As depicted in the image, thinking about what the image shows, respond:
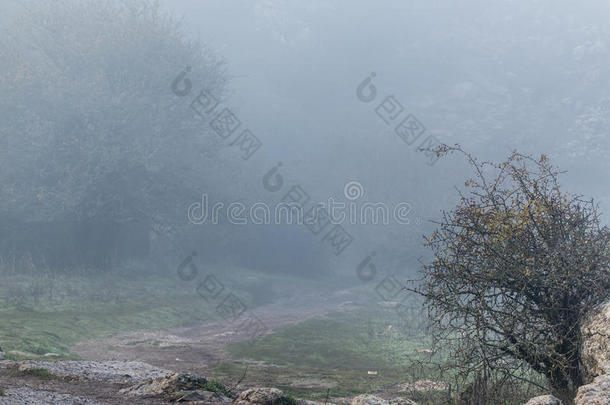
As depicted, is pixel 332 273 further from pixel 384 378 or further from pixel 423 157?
pixel 384 378

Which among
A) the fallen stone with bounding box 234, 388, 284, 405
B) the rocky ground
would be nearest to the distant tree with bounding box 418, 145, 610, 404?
the rocky ground

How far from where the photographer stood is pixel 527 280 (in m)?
10.5

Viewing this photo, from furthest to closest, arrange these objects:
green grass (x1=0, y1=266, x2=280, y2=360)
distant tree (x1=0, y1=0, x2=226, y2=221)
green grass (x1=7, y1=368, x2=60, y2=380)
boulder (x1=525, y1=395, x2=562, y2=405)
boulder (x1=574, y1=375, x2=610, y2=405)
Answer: distant tree (x1=0, y1=0, x2=226, y2=221), green grass (x1=0, y1=266, x2=280, y2=360), green grass (x1=7, y1=368, x2=60, y2=380), boulder (x1=525, y1=395, x2=562, y2=405), boulder (x1=574, y1=375, x2=610, y2=405)

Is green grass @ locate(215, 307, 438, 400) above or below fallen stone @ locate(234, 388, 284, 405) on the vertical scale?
above

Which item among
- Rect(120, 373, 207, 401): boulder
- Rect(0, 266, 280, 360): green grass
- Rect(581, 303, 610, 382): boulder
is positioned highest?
Rect(581, 303, 610, 382): boulder

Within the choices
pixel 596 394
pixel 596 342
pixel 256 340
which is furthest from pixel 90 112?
pixel 596 394

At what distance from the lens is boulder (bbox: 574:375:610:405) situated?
720cm

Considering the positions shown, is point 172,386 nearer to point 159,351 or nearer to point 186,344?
point 159,351

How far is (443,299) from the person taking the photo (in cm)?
1131

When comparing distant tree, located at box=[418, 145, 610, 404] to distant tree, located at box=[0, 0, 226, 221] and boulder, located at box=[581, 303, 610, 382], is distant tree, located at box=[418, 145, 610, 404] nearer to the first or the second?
boulder, located at box=[581, 303, 610, 382]

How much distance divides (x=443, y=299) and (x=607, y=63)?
10423cm
